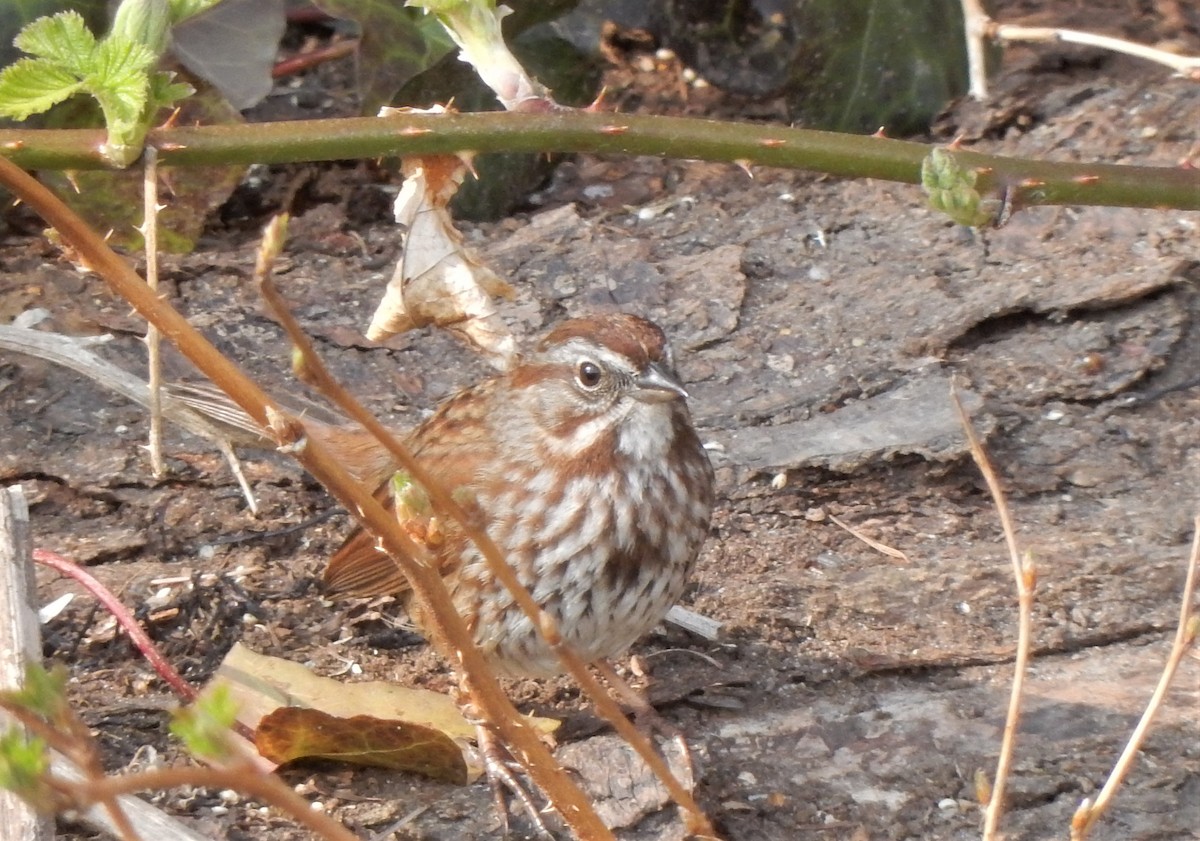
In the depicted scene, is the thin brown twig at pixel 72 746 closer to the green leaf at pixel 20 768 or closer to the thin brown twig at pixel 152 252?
the green leaf at pixel 20 768

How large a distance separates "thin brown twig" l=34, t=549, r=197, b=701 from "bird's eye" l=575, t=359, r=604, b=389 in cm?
94

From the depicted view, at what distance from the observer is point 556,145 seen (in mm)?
2459

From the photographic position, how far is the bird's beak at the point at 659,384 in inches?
113

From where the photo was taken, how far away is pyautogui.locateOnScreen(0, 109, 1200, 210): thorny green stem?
7.94ft

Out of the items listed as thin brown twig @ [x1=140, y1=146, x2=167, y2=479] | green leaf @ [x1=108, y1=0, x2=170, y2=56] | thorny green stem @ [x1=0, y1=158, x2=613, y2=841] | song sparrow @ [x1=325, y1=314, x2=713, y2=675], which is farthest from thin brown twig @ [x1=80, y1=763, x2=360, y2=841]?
song sparrow @ [x1=325, y1=314, x2=713, y2=675]

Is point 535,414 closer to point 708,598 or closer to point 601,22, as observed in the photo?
point 708,598

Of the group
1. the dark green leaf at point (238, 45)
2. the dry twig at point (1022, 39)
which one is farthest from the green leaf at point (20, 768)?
the dark green leaf at point (238, 45)

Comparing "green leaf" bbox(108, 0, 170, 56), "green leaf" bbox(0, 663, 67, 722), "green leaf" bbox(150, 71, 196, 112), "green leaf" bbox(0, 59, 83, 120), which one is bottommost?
"green leaf" bbox(0, 663, 67, 722)

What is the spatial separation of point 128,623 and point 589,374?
0.99 m

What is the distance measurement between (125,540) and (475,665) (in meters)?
1.75

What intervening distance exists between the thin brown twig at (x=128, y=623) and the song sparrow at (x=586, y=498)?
0.48 metres

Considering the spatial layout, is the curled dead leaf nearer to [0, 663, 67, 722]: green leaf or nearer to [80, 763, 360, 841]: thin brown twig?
[80, 763, 360, 841]: thin brown twig

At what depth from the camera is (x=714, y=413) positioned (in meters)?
3.84

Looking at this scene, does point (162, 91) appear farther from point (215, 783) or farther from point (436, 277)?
point (215, 783)
